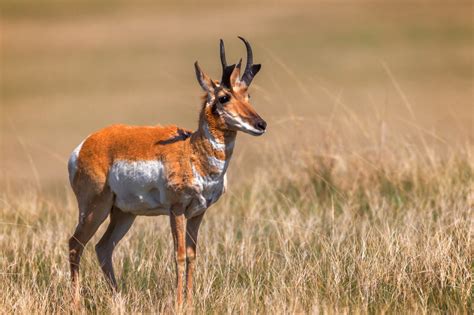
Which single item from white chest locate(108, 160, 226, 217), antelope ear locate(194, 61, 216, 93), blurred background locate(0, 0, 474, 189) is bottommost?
blurred background locate(0, 0, 474, 189)

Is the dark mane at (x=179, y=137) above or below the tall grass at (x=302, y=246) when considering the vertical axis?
above

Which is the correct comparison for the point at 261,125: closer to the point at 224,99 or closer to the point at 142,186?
the point at 224,99

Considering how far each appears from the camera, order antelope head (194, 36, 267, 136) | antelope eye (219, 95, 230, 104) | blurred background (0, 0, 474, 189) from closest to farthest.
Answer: antelope head (194, 36, 267, 136)
antelope eye (219, 95, 230, 104)
blurred background (0, 0, 474, 189)

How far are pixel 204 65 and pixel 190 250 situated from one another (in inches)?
953

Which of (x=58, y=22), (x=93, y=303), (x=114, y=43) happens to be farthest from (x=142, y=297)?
(x=58, y=22)

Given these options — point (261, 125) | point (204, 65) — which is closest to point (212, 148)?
point (261, 125)

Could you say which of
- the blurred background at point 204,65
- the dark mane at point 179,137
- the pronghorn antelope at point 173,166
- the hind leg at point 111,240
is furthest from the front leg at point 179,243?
the blurred background at point 204,65

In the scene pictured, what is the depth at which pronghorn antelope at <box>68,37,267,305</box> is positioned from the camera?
25.7 ft

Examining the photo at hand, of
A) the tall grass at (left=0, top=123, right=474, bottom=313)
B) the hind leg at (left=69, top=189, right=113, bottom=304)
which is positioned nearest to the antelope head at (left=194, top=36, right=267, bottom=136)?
the hind leg at (left=69, top=189, right=113, bottom=304)

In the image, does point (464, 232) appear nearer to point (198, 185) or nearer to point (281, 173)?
point (198, 185)

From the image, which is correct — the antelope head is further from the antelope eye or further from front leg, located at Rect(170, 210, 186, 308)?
front leg, located at Rect(170, 210, 186, 308)

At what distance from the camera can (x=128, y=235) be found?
10250mm

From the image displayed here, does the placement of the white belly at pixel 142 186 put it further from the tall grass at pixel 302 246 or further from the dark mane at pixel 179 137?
the tall grass at pixel 302 246

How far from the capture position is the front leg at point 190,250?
8047 mm
